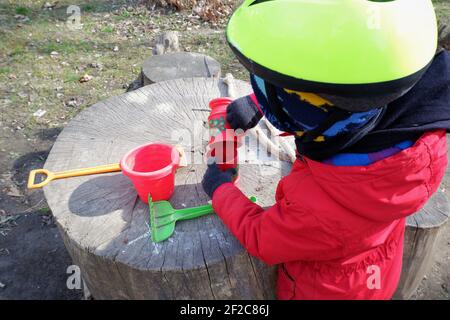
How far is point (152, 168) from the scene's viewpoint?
5.81ft

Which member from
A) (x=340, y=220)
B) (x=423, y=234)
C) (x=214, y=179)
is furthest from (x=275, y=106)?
(x=423, y=234)

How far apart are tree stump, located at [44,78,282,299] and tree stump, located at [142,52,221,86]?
1.00 metres

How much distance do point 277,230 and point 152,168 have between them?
652 millimetres

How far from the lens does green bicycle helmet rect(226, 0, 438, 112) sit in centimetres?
103

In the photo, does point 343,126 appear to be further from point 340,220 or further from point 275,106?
point 340,220

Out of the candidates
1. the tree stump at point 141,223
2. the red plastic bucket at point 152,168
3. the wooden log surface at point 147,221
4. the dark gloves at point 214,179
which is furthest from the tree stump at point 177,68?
the dark gloves at point 214,179

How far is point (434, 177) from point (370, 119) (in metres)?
0.31

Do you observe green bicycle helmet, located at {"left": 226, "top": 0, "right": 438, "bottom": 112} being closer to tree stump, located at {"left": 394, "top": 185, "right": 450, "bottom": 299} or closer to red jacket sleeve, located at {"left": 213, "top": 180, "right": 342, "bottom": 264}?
red jacket sleeve, located at {"left": 213, "top": 180, "right": 342, "bottom": 264}

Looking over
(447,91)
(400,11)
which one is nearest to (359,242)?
(447,91)

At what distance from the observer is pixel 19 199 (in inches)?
121

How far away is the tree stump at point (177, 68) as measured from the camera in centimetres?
316

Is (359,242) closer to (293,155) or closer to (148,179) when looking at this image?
(293,155)

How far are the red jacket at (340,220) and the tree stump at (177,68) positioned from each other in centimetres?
177

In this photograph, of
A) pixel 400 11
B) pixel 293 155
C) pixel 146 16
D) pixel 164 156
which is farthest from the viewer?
pixel 146 16
